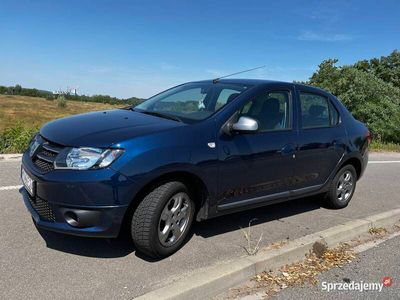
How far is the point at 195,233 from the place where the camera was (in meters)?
4.58

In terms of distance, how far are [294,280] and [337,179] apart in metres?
2.42

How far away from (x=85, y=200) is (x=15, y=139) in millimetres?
6756

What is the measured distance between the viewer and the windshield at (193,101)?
4381 mm

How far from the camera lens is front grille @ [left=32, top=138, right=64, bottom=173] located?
357 centimetres

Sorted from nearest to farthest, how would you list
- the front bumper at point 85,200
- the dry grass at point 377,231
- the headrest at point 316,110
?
the front bumper at point 85,200
the dry grass at point 377,231
the headrest at point 316,110

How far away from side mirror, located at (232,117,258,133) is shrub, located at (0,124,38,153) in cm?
608

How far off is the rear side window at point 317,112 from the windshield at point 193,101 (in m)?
0.95

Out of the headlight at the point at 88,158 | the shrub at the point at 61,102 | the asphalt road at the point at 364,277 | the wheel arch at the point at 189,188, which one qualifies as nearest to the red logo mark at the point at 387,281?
the asphalt road at the point at 364,277

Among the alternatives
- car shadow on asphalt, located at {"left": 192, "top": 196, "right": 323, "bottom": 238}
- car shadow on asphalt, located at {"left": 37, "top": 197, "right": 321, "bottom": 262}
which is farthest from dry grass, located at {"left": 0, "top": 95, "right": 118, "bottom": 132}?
car shadow on asphalt, located at {"left": 37, "top": 197, "right": 321, "bottom": 262}

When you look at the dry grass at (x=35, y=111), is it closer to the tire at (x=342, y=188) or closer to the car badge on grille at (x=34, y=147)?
the tire at (x=342, y=188)

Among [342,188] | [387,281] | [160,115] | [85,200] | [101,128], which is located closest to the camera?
[85,200]

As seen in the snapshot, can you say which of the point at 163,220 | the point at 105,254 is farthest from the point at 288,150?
the point at 105,254

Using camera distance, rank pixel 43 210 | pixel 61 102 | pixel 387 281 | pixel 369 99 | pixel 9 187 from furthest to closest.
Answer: pixel 61 102, pixel 369 99, pixel 9 187, pixel 387 281, pixel 43 210

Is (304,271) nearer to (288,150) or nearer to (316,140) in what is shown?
(288,150)
